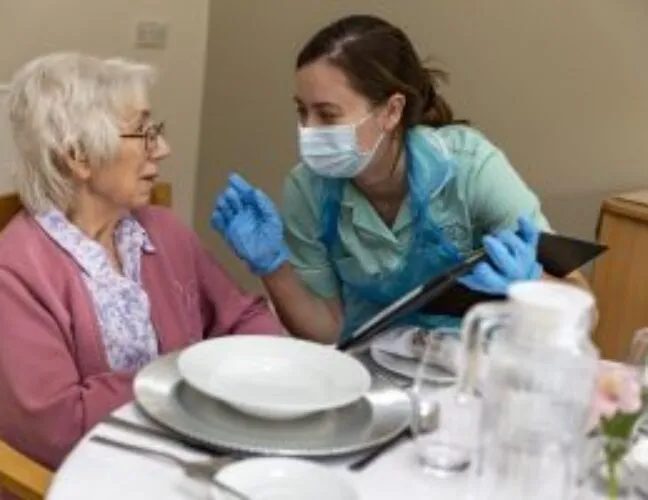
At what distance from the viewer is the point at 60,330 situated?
5.34 feet

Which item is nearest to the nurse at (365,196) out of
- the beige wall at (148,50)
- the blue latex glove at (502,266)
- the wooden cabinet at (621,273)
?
the blue latex glove at (502,266)

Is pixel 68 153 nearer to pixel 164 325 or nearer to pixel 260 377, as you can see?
pixel 164 325

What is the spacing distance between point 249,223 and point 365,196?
0.25 meters

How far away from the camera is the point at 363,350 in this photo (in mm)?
1613

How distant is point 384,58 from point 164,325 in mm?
618

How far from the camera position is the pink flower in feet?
4.00

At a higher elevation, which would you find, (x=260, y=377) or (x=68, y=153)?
(x=68, y=153)

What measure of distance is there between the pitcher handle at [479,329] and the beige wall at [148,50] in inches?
84.9

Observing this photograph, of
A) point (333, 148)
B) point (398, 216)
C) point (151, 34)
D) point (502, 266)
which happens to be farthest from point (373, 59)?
point (151, 34)

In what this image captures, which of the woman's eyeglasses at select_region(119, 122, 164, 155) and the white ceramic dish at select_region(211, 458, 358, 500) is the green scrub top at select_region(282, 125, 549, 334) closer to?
the woman's eyeglasses at select_region(119, 122, 164, 155)

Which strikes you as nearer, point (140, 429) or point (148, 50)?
point (140, 429)

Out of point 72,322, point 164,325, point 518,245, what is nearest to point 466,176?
point 518,245

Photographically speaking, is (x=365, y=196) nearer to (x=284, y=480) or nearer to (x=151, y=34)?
(x=284, y=480)

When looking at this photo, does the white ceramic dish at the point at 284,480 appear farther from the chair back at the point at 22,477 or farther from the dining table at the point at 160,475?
the chair back at the point at 22,477
